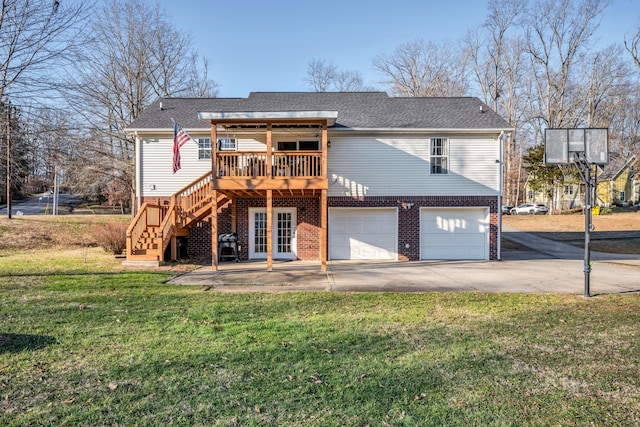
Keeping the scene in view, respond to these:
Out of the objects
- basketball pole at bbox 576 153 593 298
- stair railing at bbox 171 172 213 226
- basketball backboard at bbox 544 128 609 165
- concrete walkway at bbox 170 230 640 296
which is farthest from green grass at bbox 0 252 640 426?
stair railing at bbox 171 172 213 226

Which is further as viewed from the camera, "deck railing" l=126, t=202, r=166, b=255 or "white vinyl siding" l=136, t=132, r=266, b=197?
"white vinyl siding" l=136, t=132, r=266, b=197

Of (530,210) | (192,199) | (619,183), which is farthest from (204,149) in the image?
(619,183)

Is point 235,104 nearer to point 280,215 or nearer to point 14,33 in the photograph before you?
point 280,215

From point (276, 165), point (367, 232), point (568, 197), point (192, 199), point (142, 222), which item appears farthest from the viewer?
point (568, 197)

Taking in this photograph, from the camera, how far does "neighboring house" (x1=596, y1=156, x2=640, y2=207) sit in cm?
4491

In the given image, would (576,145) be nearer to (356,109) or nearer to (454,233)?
(454,233)

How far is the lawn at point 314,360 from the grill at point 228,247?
626 centimetres

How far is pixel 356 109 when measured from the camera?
1659 centimetres

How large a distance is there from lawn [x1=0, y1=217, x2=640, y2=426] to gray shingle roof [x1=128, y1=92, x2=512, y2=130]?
28.5 ft

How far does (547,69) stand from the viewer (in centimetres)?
3569

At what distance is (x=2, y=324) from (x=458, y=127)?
14.4 m

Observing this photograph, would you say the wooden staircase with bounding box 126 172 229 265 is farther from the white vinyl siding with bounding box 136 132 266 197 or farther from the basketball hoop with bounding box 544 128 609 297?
the basketball hoop with bounding box 544 128 609 297

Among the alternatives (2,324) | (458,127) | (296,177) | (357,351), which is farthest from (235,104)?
(357,351)

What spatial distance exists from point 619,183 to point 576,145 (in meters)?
46.6
